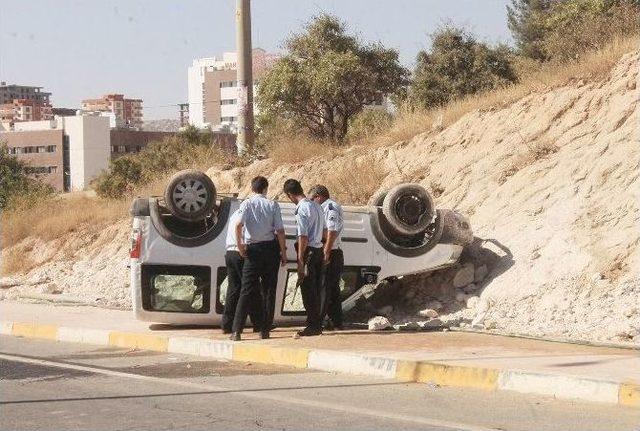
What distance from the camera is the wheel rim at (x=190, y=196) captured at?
14820 millimetres

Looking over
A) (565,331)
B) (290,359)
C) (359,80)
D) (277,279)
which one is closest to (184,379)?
(290,359)

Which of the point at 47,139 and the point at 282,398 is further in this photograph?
the point at 47,139

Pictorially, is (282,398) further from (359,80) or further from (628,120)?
(359,80)

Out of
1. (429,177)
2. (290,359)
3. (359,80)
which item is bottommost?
(290,359)

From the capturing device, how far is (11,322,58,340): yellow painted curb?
626 inches

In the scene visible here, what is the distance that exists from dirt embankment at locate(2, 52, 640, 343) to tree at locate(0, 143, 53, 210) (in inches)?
412

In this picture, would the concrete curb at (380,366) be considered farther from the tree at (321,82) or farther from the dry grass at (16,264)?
the tree at (321,82)

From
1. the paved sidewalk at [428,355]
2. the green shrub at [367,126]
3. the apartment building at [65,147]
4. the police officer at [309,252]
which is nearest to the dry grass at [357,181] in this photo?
the green shrub at [367,126]

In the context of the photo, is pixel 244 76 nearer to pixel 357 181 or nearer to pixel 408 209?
pixel 357 181

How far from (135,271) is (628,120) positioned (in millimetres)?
7735

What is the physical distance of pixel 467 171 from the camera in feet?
63.5

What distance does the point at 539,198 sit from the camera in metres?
17.0

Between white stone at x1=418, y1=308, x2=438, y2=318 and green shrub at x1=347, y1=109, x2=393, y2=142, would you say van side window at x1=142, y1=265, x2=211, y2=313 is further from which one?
green shrub at x1=347, y1=109, x2=393, y2=142

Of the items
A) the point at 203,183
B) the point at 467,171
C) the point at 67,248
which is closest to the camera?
the point at 203,183
